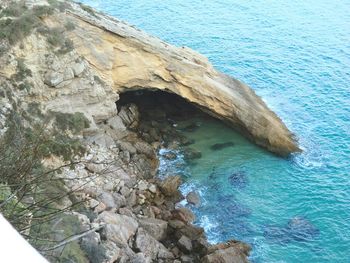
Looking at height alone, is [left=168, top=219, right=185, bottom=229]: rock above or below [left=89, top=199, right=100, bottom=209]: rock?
below

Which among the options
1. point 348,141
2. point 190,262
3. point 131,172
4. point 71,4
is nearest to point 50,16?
point 71,4

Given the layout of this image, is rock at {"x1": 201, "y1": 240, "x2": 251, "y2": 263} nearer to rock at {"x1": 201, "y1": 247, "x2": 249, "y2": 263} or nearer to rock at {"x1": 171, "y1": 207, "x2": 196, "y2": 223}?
rock at {"x1": 201, "y1": 247, "x2": 249, "y2": 263}

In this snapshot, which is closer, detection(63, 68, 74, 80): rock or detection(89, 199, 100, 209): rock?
detection(89, 199, 100, 209): rock

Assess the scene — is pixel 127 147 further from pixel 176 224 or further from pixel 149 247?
pixel 149 247

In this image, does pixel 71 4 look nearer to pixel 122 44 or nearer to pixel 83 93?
pixel 122 44

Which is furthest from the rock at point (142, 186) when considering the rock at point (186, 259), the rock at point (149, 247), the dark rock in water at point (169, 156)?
the rock at point (186, 259)

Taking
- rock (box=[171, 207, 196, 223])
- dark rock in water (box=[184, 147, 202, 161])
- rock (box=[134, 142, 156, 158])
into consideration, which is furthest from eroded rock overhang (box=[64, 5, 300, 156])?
rock (box=[171, 207, 196, 223])

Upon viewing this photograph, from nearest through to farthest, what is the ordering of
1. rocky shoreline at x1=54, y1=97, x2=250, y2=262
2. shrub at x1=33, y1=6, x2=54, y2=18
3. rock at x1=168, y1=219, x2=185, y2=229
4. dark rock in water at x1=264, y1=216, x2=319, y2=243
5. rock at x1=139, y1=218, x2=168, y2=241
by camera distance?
rocky shoreline at x1=54, y1=97, x2=250, y2=262 < rock at x1=139, y1=218, x2=168, y2=241 < rock at x1=168, y1=219, x2=185, y2=229 < dark rock in water at x1=264, y1=216, x2=319, y2=243 < shrub at x1=33, y1=6, x2=54, y2=18
